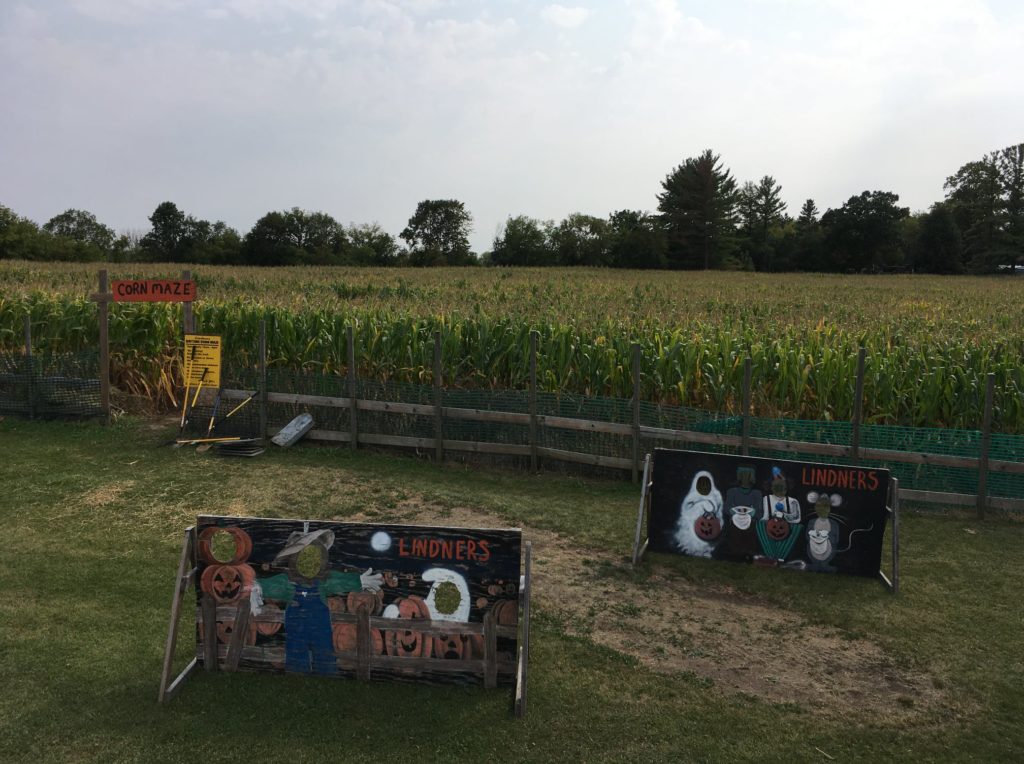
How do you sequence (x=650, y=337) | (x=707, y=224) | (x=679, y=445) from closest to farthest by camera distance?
(x=679, y=445), (x=650, y=337), (x=707, y=224)

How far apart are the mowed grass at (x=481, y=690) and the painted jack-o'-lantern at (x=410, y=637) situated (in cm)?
24

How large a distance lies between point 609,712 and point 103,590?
4.36 metres

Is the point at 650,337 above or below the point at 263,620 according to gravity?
above

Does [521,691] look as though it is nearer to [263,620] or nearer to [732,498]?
[263,620]

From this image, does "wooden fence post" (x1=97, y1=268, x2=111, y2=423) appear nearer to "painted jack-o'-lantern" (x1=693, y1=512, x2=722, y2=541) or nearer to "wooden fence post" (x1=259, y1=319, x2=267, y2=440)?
"wooden fence post" (x1=259, y1=319, x2=267, y2=440)

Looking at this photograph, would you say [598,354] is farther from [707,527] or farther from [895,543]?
[895,543]

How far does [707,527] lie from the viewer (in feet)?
23.2

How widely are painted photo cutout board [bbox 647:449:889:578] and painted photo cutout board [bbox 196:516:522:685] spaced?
2.88m

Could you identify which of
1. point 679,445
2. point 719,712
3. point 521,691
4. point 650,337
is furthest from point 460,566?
point 650,337

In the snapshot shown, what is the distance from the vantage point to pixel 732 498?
22.8 ft

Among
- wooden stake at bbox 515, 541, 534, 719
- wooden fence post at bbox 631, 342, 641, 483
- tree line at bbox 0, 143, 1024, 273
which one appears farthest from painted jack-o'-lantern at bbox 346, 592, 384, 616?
tree line at bbox 0, 143, 1024, 273

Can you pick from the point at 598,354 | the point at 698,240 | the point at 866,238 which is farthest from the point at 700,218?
the point at 598,354

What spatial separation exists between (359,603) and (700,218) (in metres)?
78.6

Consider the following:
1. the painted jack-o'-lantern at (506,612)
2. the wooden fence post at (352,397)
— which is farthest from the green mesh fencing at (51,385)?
the painted jack-o'-lantern at (506,612)
